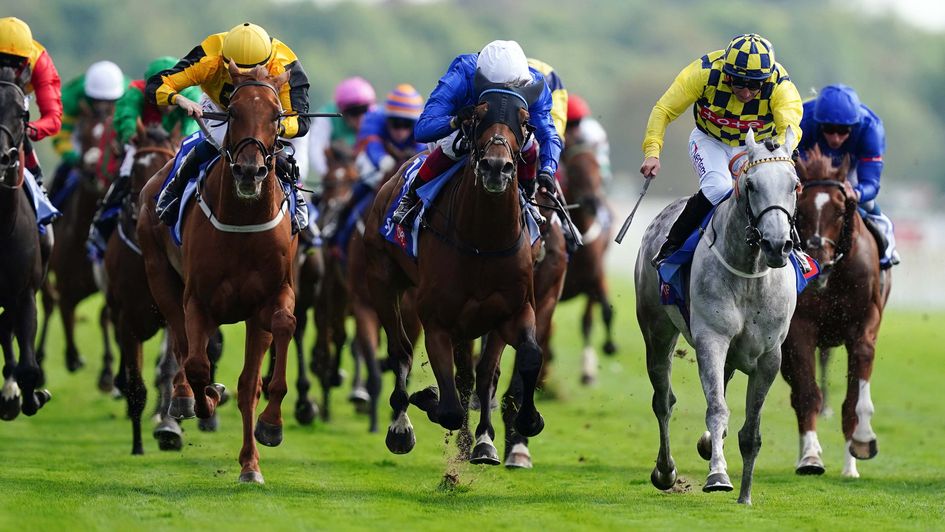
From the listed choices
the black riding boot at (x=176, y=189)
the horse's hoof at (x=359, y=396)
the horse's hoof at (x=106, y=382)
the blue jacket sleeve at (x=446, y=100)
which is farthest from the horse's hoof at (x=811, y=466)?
the horse's hoof at (x=106, y=382)

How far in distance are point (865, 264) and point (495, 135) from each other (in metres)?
3.70

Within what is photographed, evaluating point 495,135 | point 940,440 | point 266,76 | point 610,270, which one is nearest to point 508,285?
point 495,135

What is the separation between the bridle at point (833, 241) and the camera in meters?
10.6

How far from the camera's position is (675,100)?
9.79 metres

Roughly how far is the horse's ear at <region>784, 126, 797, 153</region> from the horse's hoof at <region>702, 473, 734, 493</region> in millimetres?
1749

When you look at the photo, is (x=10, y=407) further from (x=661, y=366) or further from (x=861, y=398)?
(x=861, y=398)

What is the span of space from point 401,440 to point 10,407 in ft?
10.4

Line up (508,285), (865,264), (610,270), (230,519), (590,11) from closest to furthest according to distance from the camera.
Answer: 1. (230,519)
2. (508,285)
3. (865,264)
4. (610,270)
5. (590,11)

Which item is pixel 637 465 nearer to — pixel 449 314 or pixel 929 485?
pixel 929 485

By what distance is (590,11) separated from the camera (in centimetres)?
12075

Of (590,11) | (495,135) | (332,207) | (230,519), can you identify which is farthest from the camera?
(590,11)

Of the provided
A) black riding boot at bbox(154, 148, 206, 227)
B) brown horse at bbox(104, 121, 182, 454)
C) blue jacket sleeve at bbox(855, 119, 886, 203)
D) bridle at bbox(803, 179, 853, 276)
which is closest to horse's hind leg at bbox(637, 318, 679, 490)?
bridle at bbox(803, 179, 853, 276)

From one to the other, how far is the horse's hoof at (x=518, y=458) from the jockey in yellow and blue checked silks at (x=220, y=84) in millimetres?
2130

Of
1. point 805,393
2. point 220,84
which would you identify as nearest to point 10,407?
point 220,84
